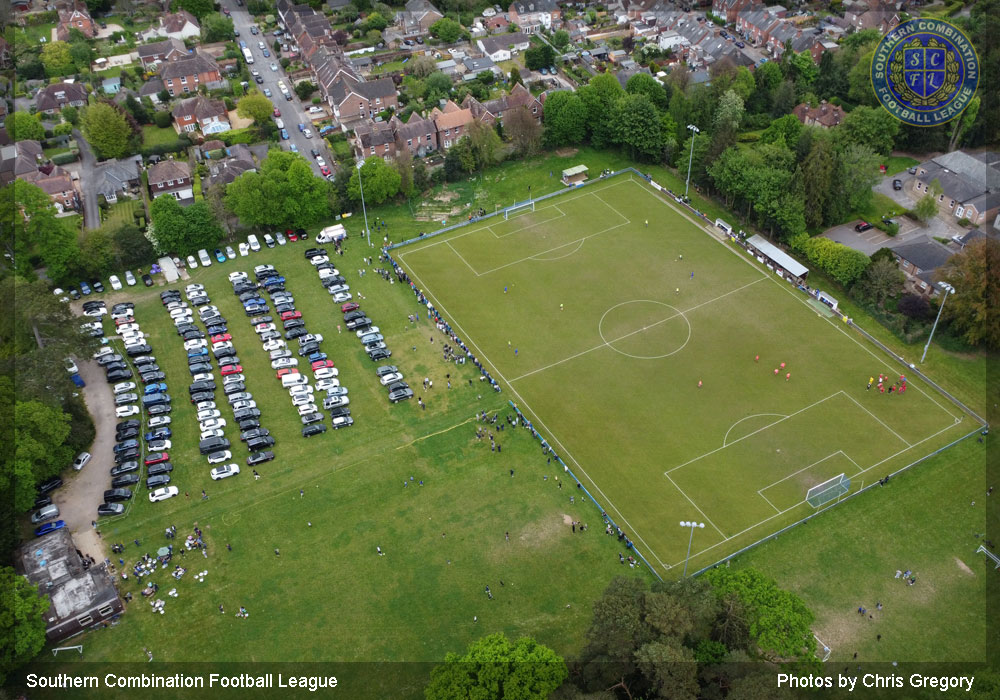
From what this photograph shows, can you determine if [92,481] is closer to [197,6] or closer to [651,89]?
[651,89]

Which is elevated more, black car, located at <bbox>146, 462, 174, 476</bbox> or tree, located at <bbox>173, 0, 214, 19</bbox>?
tree, located at <bbox>173, 0, 214, 19</bbox>

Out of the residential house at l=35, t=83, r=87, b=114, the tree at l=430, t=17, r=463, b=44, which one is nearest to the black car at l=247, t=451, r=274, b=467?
the residential house at l=35, t=83, r=87, b=114

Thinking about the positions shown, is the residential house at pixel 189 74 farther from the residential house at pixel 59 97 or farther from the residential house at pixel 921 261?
the residential house at pixel 921 261

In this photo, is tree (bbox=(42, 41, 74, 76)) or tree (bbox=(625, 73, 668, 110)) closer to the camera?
tree (bbox=(625, 73, 668, 110))

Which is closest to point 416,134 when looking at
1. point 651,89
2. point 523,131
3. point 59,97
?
point 523,131

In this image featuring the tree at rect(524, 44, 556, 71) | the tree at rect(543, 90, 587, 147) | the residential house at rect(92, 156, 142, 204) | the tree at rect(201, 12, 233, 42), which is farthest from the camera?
the tree at rect(201, 12, 233, 42)

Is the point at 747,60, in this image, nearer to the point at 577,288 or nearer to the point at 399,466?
the point at 577,288

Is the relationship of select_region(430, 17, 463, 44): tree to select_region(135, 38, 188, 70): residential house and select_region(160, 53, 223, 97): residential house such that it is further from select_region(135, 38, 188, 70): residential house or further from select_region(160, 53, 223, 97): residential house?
select_region(135, 38, 188, 70): residential house
